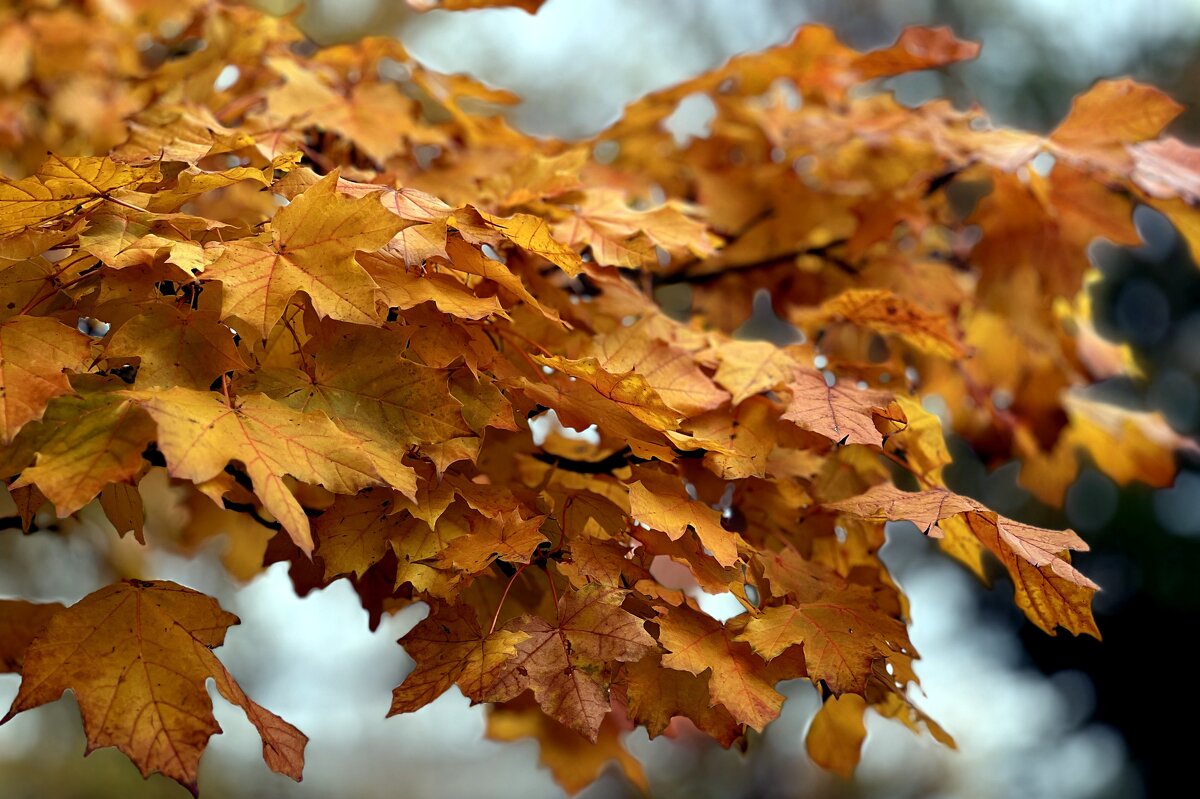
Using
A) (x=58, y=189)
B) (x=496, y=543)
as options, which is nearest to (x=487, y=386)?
(x=496, y=543)

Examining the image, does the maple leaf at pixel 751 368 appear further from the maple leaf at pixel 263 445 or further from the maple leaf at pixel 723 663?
the maple leaf at pixel 263 445

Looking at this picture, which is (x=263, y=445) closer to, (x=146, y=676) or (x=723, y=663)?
(x=146, y=676)

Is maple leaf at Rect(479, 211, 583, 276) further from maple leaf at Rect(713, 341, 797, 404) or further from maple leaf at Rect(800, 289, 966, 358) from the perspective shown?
maple leaf at Rect(800, 289, 966, 358)

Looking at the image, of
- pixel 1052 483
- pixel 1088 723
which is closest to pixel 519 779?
pixel 1088 723

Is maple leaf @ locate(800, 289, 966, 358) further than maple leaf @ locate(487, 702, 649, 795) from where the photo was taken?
No

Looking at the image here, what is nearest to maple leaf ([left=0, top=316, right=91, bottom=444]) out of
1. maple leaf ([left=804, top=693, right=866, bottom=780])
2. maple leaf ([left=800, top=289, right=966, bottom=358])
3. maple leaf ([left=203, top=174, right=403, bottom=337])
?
maple leaf ([left=203, top=174, right=403, bottom=337])

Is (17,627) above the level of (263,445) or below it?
below
